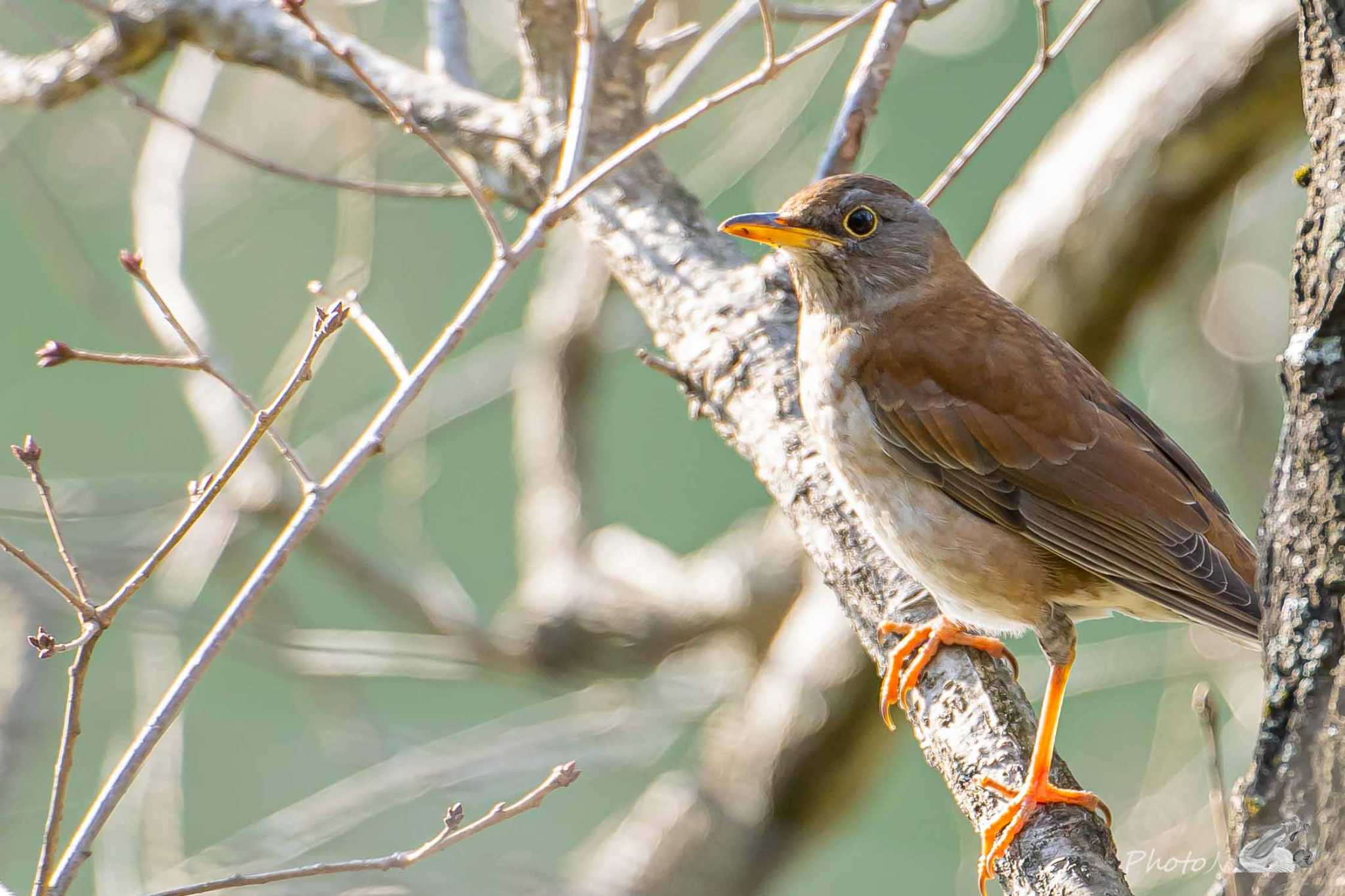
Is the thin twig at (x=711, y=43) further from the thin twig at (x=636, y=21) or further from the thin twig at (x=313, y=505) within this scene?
the thin twig at (x=313, y=505)

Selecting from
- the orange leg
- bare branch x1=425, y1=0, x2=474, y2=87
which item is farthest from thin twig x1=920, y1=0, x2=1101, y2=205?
bare branch x1=425, y1=0, x2=474, y2=87

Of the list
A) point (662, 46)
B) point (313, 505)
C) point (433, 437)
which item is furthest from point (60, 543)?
point (433, 437)

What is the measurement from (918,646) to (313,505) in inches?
65.9

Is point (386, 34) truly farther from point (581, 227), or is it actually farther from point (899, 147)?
point (581, 227)

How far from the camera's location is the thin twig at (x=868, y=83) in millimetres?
3557

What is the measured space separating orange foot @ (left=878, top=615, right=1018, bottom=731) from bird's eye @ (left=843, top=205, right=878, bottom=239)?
1.12 m

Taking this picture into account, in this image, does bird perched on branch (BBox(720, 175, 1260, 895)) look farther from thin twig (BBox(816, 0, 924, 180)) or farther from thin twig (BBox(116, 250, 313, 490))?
thin twig (BBox(116, 250, 313, 490))

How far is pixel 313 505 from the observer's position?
87.7 inches

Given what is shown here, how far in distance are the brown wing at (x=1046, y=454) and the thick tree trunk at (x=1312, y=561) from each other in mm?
1305

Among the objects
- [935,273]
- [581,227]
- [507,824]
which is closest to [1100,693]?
[507,824]

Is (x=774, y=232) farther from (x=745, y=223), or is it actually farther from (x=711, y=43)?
(x=711, y=43)

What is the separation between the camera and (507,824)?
8.20 meters

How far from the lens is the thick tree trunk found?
1910 millimetres

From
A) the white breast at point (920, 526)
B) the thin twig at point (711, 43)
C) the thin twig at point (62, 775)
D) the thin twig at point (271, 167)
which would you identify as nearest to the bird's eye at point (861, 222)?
the white breast at point (920, 526)
